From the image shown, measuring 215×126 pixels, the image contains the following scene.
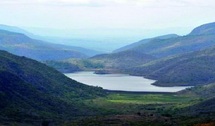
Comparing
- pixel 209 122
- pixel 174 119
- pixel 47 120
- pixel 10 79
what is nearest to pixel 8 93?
pixel 10 79

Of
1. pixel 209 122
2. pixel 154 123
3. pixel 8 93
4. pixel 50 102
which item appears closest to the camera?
pixel 209 122

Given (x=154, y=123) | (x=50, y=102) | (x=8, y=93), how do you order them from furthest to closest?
(x=50, y=102)
(x=8, y=93)
(x=154, y=123)

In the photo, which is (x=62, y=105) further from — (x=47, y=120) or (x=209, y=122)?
(x=209, y=122)

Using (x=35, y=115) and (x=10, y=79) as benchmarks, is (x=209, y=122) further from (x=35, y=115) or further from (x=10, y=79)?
(x=10, y=79)

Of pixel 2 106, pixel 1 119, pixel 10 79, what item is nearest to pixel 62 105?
pixel 10 79

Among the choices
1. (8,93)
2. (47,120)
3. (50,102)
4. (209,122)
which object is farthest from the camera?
(50,102)

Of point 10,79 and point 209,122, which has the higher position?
point 10,79

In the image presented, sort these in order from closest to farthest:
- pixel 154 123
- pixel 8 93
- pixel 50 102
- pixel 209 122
A: 1. pixel 209 122
2. pixel 154 123
3. pixel 8 93
4. pixel 50 102

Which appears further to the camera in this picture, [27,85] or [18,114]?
[27,85]

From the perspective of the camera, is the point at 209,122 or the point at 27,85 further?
the point at 27,85
